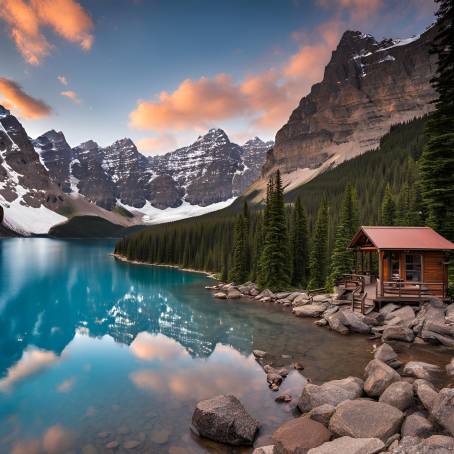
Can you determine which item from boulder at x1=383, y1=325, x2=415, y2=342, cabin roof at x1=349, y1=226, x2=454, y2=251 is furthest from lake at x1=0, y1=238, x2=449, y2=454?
cabin roof at x1=349, y1=226, x2=454, y2=251

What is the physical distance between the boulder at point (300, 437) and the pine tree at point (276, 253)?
35.6 meters

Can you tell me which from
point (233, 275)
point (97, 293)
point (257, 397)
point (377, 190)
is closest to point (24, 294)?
point (97, 293)

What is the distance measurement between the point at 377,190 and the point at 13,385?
98812mm

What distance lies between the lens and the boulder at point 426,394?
11055 mm

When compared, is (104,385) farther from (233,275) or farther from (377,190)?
(377,190)

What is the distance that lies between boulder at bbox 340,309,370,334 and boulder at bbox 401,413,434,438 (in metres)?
14.2

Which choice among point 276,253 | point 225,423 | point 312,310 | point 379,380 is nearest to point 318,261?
point 276,253

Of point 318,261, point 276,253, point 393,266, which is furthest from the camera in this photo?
point 318,261

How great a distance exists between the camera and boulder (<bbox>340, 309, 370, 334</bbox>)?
937 inches

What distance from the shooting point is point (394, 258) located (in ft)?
89.9

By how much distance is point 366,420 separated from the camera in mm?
10344

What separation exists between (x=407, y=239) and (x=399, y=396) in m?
16.9

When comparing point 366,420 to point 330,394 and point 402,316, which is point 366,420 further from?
point 402,316

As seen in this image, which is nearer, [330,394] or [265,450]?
[265,450]
